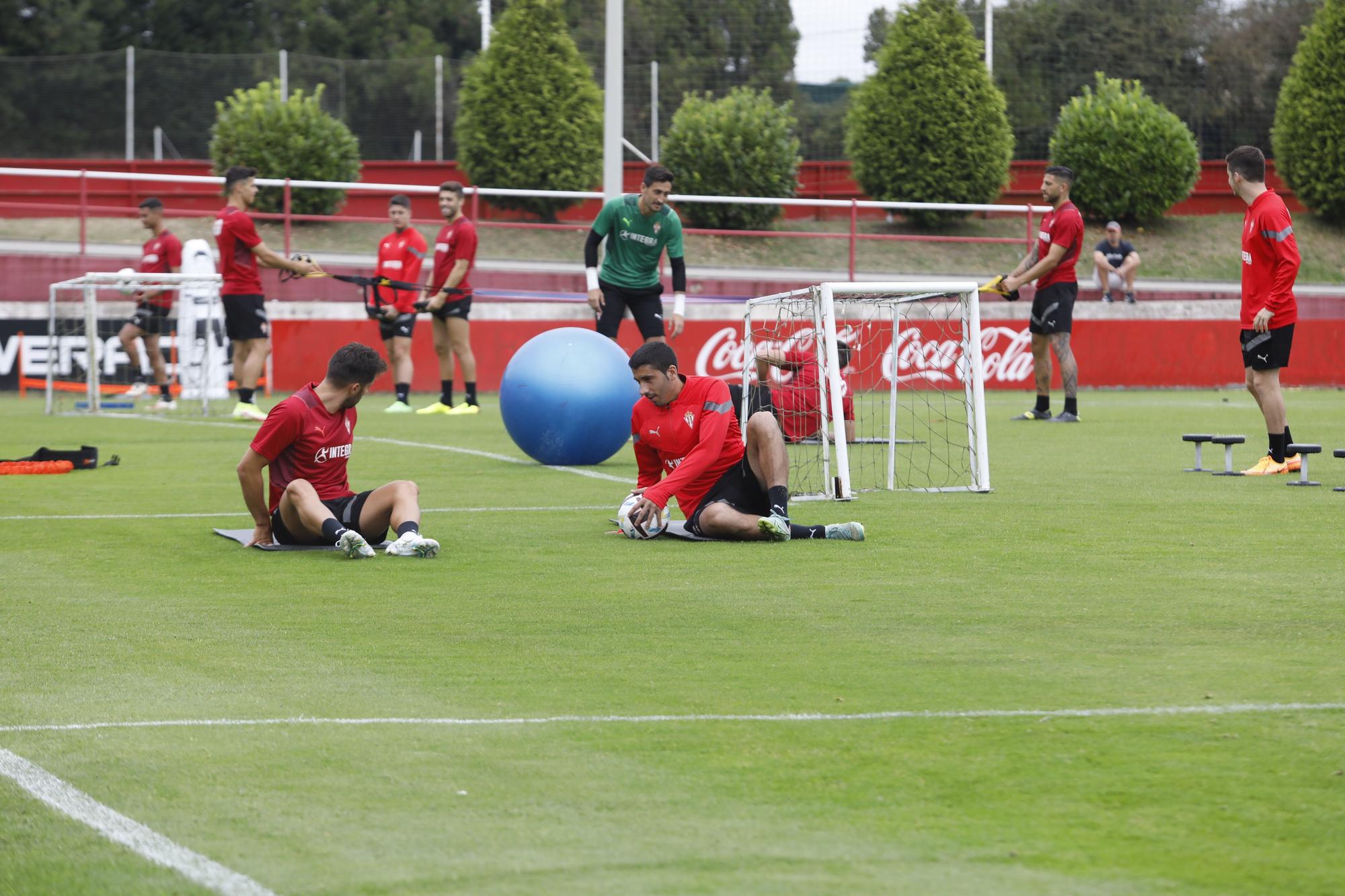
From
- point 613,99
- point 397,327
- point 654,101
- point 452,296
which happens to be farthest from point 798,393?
point 654,101

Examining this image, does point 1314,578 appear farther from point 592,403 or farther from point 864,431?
point 864,431

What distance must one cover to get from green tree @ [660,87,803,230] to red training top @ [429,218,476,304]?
42.1 feet

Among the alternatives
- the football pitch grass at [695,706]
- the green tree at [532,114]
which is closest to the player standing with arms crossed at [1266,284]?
the football pitch grass at [695,706]

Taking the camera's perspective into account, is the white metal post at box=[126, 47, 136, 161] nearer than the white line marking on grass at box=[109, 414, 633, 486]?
No

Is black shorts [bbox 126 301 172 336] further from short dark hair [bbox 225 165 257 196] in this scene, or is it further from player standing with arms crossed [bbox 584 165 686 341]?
Result: player standing with arms crossed [bbox 584 165 686 341]

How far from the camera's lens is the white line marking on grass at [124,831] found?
134 inches

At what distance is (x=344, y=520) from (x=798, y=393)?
19.5 feet

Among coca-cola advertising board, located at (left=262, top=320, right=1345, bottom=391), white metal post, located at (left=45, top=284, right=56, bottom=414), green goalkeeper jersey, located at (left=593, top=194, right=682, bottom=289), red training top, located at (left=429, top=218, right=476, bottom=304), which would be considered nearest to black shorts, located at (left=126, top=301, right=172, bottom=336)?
white metal post, located at (left=45, top=284, right=56, bottom=414)

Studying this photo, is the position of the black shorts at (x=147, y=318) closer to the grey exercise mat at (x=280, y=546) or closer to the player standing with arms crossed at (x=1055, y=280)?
the player standing with arms crossed at (x=1055, y=280)

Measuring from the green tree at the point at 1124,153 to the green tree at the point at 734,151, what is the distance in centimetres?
553

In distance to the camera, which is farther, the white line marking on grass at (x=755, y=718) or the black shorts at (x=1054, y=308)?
the black shorts at (x=1054, y=308)

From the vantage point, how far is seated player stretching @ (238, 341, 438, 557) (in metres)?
8.04

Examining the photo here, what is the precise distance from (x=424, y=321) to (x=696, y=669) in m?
19.0

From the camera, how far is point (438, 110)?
132 ft
